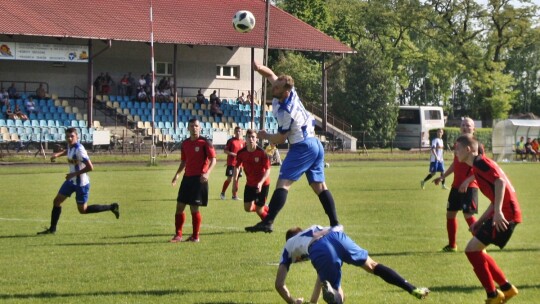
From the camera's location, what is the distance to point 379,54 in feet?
226

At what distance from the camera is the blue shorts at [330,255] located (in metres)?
9.05

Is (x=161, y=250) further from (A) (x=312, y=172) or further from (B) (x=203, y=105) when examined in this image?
(B) (x=203, y=105)

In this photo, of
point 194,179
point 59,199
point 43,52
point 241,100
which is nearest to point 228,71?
point 241,100

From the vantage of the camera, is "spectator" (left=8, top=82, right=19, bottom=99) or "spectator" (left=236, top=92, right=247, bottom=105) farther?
"spectator" (left=236, top=92, right=247, bottom=105)

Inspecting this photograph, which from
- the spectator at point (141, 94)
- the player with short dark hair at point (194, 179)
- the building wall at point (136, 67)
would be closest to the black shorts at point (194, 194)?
the player with short dark hair at point (194, 179)

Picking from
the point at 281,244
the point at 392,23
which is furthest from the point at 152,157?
the point at 392,23

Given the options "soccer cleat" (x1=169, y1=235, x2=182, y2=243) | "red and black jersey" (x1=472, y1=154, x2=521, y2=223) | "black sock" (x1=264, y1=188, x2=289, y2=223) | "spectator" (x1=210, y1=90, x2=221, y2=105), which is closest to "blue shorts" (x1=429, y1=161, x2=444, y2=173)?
"soccer cleat" (x1=169, y1=235, x2=182, y2=243)

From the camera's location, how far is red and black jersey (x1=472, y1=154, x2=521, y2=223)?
980 cm

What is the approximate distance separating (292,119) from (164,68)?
44.9 m

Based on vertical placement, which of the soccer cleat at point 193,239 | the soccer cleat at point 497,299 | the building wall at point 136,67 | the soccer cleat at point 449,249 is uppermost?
the building wall at point 136,67

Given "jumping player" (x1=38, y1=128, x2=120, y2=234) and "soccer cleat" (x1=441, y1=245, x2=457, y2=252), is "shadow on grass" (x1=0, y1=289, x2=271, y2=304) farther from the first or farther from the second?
"jumping player" (x1=38, y1=128, x2=120, y2=234)

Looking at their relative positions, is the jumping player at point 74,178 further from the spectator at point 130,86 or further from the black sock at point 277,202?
the spectator at point 130,86

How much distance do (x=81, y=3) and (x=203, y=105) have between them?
867 centimetres

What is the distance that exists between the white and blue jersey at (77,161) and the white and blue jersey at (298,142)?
5.12 metres
